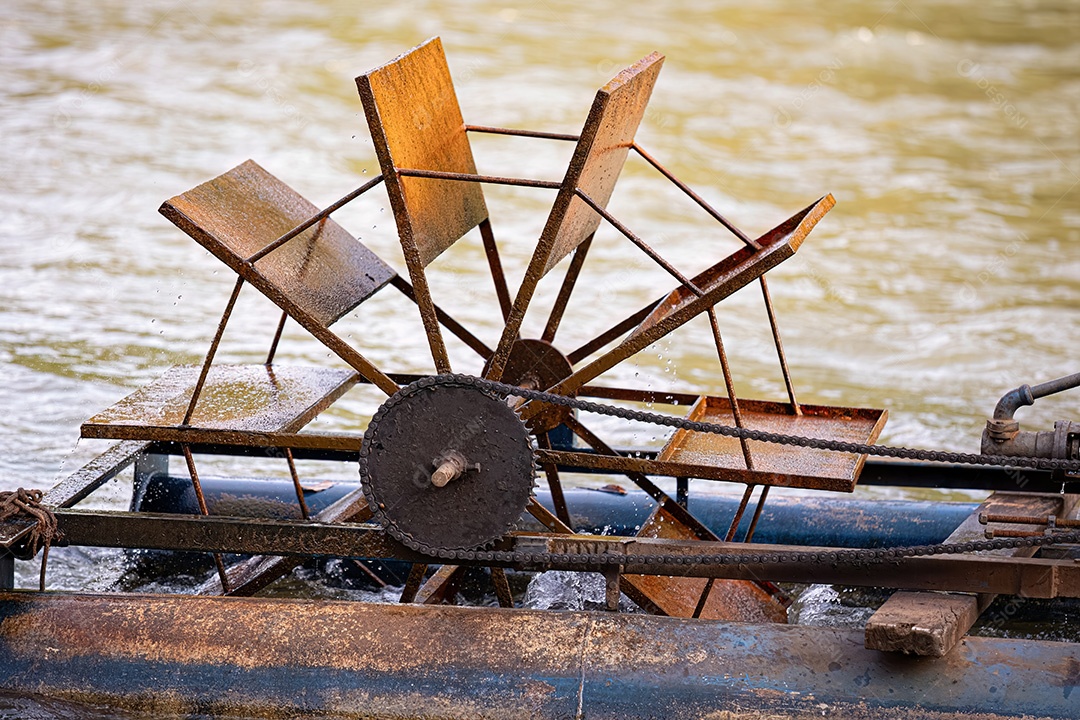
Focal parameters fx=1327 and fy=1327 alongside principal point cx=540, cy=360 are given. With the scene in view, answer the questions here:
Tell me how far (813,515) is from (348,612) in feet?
8.11

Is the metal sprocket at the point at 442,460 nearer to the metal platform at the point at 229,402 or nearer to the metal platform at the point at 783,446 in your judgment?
the metal platform at the point at 229,402

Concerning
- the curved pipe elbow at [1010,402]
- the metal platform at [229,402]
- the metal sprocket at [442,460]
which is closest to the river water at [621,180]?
the metal platform at [229,402]

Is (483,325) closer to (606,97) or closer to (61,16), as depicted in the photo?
(606,97)

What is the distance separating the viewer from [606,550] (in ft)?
14.2

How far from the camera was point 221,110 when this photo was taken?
16.7 m

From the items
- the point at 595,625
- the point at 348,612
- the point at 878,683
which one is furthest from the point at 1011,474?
the point at 348,612

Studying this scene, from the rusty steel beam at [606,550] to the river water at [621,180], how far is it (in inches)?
70.7

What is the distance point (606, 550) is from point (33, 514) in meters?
1.90

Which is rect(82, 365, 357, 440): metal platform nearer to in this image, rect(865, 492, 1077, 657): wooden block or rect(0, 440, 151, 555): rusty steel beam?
rect(0, 440, 151, 555): rusty steel beam

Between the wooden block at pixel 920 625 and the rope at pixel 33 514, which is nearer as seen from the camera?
the wooden block at pixel 920 625

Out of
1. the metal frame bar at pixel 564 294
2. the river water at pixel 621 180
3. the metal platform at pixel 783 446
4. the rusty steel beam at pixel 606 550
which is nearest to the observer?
the rusty steel beam at pixel 606 550

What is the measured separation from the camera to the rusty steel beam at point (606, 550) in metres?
4.18

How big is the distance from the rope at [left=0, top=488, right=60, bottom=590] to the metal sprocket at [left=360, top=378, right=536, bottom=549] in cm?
108

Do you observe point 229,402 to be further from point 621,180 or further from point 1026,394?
point 621,180
